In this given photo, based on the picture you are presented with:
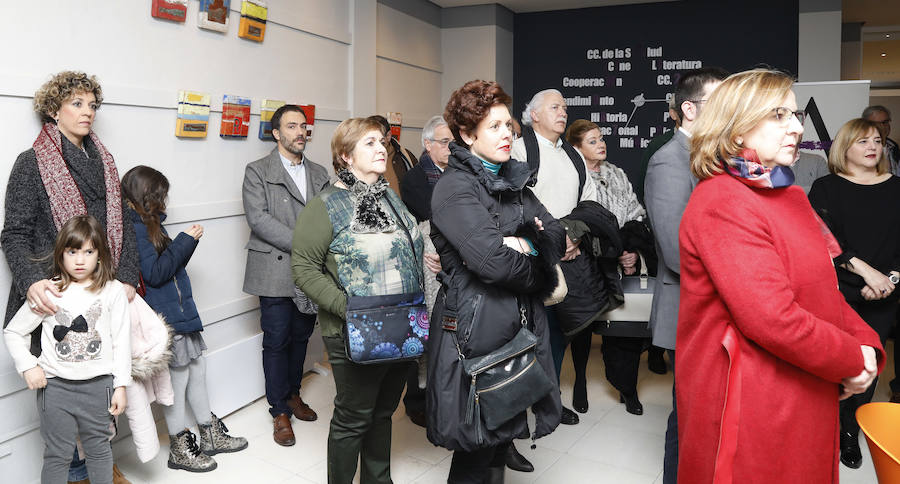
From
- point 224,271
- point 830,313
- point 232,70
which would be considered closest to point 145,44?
point 232,70

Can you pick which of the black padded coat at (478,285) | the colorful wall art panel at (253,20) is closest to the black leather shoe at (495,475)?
the black padded coat at (478,285)

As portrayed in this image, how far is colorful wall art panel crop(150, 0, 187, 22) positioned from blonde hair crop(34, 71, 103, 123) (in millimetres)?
730

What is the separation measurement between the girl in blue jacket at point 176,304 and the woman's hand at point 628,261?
2117mm

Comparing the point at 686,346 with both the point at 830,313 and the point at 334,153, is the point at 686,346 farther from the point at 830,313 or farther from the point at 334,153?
the point at 334,153

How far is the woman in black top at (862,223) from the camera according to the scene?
3.10 meters

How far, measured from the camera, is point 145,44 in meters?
3.21

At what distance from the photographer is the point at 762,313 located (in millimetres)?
1452

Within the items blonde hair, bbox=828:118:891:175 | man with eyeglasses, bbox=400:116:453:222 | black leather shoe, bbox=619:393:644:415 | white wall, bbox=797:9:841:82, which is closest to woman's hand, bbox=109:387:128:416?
man with eyeglasses, bbox=400:116:453:222

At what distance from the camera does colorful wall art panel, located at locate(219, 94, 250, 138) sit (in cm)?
367

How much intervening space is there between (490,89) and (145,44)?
1.94m

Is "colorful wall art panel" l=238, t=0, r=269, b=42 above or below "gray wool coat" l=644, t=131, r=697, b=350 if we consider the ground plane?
above

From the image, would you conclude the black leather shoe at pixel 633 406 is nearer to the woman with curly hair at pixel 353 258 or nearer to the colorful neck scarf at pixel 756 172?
the woman with curly hair at pixel 353 258

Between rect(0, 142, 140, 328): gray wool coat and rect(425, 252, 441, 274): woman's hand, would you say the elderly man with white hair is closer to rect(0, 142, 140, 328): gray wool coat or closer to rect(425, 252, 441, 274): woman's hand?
rect(425, 252, 441, 274): woman's hand

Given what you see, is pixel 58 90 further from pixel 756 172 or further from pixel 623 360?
pixel 623 360
